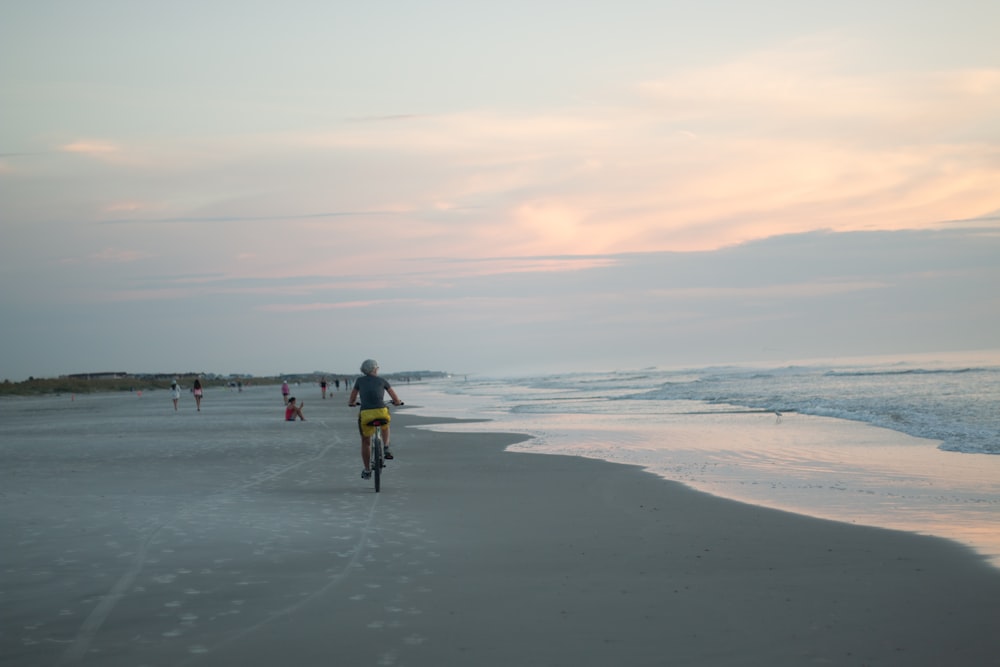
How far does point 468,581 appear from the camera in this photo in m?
7.99

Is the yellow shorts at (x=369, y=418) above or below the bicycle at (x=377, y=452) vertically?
above

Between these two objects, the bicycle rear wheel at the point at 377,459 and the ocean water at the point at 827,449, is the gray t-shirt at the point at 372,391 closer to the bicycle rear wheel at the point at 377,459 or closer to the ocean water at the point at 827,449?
the bicycle rear wheel at the point at 377,459

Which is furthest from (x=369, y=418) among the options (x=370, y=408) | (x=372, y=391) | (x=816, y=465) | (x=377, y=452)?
(x=816, y=465)

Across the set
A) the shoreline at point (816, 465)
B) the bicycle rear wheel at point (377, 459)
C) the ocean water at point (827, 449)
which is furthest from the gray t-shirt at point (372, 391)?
the ocean water at point (827, 449)

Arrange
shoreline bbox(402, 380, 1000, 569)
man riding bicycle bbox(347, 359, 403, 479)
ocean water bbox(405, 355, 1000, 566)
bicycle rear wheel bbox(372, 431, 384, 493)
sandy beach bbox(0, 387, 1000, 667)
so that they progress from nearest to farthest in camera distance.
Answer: sandy beach bbox(0, 387, 1000, 667), shoreline bbox(402, 380, 1000, 569), ocean water bbox(405, 355, 1000, 566), bicycle rear wheel bbox(372, 431, 384, 493), man riding bicycle bbox(347, 359, 403, 479)

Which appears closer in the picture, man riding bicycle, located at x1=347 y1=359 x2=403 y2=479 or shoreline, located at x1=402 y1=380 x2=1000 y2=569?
shoreline, located at x1=402 y1=380 x2=1000 y2=569

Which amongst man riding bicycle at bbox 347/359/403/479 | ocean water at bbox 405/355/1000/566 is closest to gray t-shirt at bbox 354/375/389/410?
man riding bicycle at bbox 347/359/403/479

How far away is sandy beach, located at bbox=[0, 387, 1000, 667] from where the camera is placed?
5996 millimetres

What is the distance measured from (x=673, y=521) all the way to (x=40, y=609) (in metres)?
7.23

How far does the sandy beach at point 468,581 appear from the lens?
19.7ft

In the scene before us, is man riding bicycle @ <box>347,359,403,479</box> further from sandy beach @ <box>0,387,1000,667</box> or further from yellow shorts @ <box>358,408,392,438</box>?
sandy beach @ <box>0,387,1000,667</box>

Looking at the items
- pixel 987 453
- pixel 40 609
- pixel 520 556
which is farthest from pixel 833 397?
pixel 40 609

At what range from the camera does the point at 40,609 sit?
6.95 metres

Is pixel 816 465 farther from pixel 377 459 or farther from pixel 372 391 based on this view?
pixel 372 391
